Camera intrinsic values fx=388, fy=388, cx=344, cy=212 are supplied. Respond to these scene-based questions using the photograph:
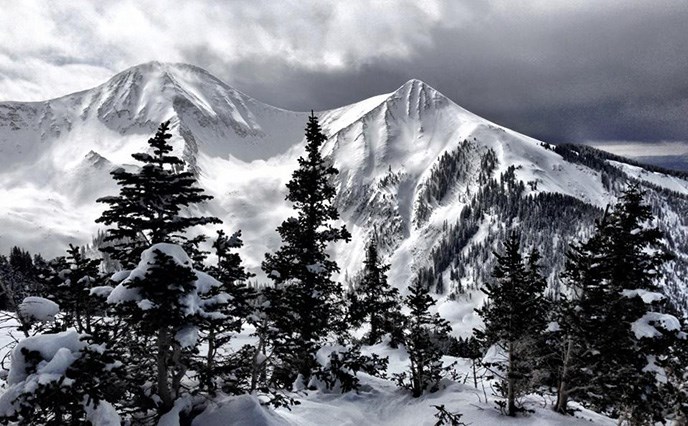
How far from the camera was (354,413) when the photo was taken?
2092 centimetres

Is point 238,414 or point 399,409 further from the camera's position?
point 399,409

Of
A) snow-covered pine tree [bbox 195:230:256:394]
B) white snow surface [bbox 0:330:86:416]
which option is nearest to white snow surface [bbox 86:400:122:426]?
white snow surface [bbox 0:330:86:416]

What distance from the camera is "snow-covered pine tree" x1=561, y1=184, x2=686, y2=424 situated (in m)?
16.9

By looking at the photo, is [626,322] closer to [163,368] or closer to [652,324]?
[652,324]

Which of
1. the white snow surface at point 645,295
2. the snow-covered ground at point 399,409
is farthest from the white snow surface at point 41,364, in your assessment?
the white snow surface at point 645,295

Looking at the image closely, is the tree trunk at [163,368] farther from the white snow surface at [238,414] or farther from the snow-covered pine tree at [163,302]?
the white snow surface at [238,414]

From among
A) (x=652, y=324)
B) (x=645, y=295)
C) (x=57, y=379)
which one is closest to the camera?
(x=57, y=379)

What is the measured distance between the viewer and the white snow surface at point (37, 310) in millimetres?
10344

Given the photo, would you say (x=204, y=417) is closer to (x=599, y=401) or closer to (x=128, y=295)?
(x=128, y=295)

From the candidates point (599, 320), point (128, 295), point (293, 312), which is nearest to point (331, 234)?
point (293, 312)

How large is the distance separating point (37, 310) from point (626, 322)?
2252 centimetres

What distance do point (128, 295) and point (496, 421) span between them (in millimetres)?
17862

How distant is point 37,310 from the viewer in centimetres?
1055

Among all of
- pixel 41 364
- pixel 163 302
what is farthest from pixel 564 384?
pixel 41 364
